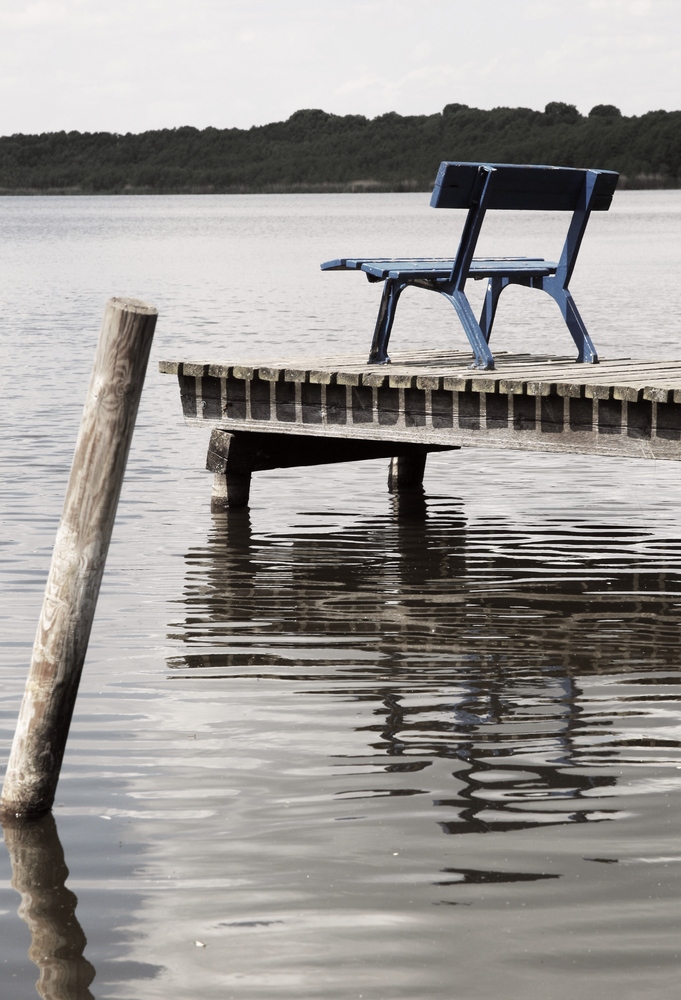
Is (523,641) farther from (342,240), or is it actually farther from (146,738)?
(342,240)

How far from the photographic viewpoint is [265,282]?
41688 millimetres

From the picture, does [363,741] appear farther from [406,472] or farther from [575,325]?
[406,472]

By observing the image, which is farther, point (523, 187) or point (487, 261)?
point (487, 261)

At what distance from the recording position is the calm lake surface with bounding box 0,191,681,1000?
402 cm

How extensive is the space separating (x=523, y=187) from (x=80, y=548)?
5644 millimetres

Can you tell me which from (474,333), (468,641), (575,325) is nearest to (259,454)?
(474,333)

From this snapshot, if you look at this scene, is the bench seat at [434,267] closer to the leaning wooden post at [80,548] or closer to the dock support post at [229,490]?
the dock support post at [229,490]

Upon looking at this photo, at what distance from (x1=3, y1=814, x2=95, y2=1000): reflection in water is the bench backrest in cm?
518

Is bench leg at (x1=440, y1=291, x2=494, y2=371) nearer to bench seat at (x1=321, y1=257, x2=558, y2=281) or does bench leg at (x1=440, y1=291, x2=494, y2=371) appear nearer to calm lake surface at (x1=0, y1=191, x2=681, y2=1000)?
bench seat at (x1=321, y1=257, x2=558, y2=281)

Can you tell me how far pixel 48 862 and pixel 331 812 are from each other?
94 centimetres

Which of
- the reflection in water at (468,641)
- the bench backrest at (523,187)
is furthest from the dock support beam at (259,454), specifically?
the bench backrest at (523,187)

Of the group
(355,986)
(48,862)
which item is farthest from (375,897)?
(48,862)

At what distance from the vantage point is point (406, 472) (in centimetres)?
1180

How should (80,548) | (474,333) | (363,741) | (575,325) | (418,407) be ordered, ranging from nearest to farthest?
1. (80,548)
2. (363,741)
3. (418,407)
4. (474,333)
5. (575,325)
